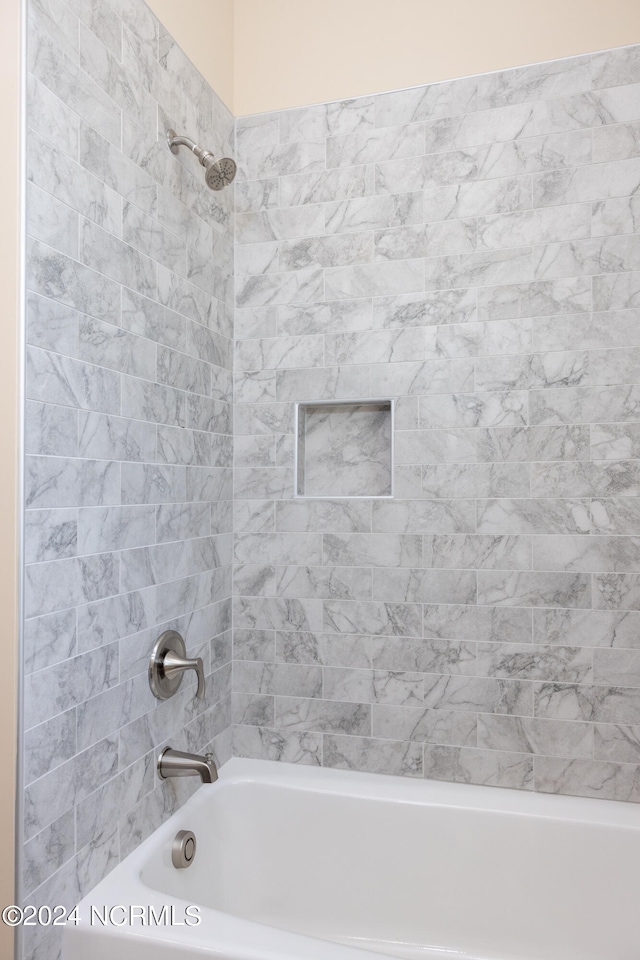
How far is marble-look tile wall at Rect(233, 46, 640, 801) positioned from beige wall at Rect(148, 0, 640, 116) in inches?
2.6

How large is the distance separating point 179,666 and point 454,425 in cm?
102

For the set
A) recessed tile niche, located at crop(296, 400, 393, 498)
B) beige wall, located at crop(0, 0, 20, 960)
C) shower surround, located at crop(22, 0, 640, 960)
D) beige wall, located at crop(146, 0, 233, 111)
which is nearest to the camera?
beige wall, located at crop(0, 0, 20, 960)

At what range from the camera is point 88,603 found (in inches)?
53.9

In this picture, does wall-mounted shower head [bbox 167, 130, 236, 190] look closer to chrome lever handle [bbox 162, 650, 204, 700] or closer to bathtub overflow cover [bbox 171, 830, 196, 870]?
chrome lever handle [bbox 162, 650, 204, 700]

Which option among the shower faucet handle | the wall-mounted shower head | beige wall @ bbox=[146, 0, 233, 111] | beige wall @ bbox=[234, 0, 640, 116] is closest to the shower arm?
the wall-mounted shower head

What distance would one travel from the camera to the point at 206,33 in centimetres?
194

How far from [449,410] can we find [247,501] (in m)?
0.70

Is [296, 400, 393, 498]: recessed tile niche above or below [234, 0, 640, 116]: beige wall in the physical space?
below

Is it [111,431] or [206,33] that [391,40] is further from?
[111,431]

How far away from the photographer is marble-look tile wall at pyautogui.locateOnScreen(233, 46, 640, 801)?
5.91 ft

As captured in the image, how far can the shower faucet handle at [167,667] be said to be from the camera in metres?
1.62

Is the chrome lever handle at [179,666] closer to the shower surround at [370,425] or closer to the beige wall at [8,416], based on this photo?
the shower surround at [370,425]

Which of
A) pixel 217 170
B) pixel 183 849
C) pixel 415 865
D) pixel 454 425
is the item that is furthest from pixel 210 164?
pixel 415 865

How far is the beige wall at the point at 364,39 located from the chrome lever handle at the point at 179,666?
1666 millimetres
